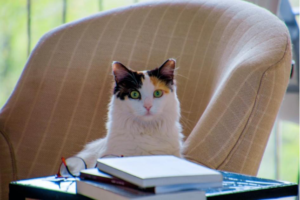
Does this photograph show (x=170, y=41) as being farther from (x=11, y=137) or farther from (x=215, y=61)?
(x=11, y=137)

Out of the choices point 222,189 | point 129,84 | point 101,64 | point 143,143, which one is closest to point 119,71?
point 129,84

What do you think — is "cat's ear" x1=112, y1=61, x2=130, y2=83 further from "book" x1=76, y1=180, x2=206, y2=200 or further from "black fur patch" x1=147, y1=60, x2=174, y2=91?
"book" x1=76, y1=180, x2=206, y2=200

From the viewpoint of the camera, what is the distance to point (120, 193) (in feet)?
2.00

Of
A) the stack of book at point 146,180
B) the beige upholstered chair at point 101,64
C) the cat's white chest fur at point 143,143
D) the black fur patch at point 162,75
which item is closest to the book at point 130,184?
the stack of book at point 146,180

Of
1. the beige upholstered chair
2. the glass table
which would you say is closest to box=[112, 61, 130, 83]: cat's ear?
the beige upholstered chair

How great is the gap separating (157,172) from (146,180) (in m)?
0.04

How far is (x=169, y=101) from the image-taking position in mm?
1126

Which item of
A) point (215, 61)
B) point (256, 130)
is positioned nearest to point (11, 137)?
point (215, 61)

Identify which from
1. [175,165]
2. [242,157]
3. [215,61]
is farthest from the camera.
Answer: [215,61]

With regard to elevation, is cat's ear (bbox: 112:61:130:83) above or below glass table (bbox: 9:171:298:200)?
above

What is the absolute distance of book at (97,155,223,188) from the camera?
1.97 ft

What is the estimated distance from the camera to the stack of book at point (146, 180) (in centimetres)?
60

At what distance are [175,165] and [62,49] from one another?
0.98 m

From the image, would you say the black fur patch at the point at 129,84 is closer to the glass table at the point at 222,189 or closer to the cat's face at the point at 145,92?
the cat's face at the point at 145,92
